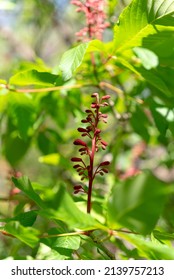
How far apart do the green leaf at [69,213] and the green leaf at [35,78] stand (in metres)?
0.67

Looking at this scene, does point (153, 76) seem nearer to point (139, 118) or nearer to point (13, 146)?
point (139, 118)

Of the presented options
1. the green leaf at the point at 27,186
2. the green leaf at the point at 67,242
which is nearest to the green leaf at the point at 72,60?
the green leaf at the point at 27,186

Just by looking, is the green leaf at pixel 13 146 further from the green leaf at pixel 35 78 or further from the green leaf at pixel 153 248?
the green leaf at pixel 153 248

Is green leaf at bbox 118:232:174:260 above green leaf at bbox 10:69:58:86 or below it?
below

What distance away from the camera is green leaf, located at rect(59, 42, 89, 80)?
1.48 metres

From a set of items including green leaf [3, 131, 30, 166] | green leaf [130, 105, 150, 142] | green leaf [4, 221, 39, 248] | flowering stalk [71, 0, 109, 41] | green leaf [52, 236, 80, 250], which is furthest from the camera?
green leaf [3, 131, 30, 166]

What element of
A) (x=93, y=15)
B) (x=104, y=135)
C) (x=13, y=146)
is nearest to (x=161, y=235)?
(x=93, y=15)

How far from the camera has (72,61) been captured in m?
1.50

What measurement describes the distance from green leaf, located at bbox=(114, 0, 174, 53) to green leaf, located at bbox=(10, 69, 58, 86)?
0.28 m

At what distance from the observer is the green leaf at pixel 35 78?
164 centimetres

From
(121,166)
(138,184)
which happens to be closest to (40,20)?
(121,166)

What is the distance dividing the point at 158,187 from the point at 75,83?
1.32 metres

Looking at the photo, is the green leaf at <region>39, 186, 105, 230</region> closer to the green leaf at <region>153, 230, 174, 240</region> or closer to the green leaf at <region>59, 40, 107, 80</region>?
the green leaf at <region>153, 230, 174, 240</region>

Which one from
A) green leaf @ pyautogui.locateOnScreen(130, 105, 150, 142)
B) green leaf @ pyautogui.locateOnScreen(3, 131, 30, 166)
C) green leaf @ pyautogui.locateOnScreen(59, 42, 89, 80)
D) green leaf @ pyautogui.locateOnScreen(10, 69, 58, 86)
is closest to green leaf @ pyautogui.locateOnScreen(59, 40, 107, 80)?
green leaf @ pyautogui.locateOnScreen(59, 42, 89, 80)
